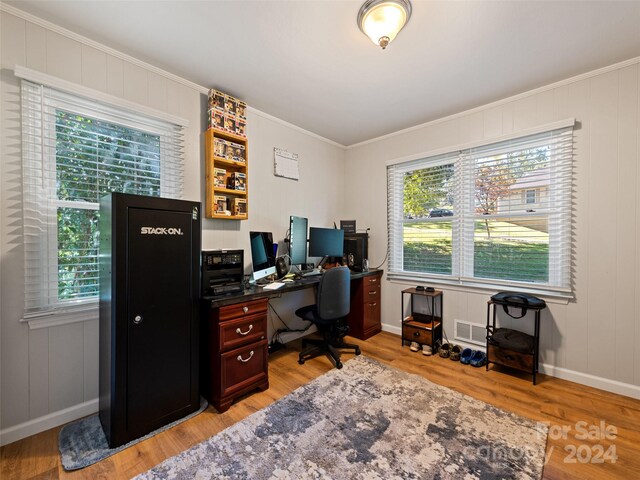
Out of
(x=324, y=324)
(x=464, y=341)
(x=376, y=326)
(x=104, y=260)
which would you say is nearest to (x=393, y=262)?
(x=376, y=326)

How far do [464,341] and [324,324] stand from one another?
5.43ft

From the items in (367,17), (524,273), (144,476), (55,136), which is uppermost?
(367,17)

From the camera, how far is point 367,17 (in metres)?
1.68

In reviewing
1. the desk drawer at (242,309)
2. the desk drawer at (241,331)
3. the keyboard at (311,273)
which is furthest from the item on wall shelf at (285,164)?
the desk drawer at (241,331)

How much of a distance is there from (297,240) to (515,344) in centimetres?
232

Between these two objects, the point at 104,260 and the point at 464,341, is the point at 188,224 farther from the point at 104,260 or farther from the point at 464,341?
the point at 464,341

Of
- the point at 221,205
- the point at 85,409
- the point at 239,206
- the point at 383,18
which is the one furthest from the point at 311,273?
the point at 383,18

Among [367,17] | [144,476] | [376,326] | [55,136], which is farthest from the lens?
[376,326]

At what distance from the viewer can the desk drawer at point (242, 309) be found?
2029 millimetres

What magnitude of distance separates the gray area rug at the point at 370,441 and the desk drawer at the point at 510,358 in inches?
26.2

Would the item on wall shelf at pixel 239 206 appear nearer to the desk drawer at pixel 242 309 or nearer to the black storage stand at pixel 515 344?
the desk drawer at pixel 242 309

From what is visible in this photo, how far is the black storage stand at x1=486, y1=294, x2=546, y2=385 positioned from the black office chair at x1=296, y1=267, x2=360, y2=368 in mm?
1335

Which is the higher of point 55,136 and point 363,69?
point 363,69

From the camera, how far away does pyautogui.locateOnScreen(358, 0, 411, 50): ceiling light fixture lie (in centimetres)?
159
